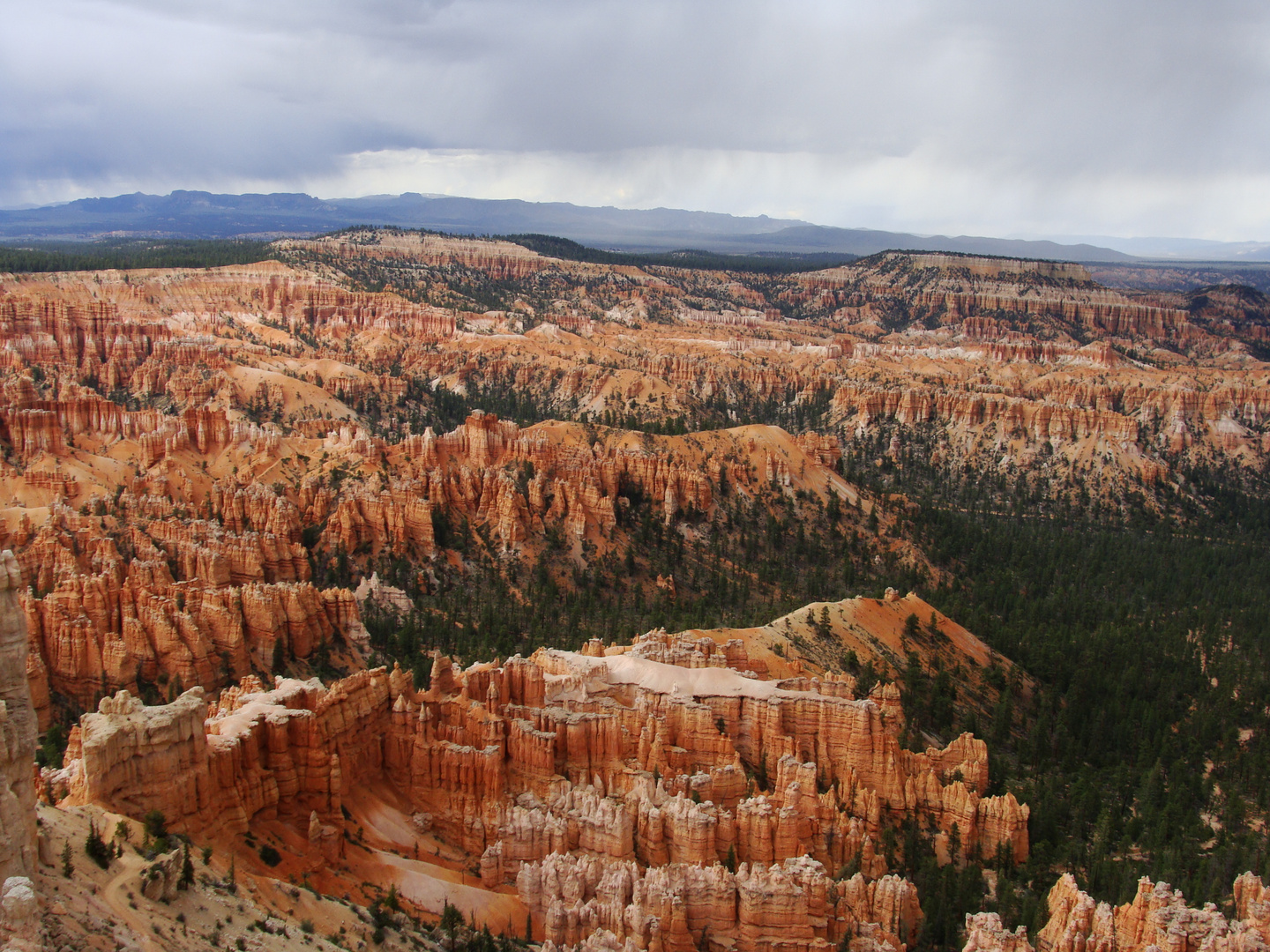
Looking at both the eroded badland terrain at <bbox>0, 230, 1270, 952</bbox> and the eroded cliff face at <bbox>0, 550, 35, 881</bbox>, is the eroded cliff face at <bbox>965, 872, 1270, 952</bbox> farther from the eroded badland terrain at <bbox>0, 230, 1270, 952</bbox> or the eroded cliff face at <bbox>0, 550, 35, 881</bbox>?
the eroded cliff face at <bbox>0, 550, 35, 881</bbox>

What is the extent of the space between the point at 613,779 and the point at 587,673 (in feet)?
21.8

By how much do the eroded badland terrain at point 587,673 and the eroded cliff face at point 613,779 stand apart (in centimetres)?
15

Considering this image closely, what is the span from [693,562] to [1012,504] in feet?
181

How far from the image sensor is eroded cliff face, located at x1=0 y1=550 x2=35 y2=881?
18438 mm

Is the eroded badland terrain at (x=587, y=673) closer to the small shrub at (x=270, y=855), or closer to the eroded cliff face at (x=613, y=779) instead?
the eroded cliff face at (x=613, y=779)

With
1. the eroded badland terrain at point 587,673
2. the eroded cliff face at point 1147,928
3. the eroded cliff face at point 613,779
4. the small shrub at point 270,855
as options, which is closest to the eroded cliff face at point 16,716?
the eroded badland terrain at point 587,673

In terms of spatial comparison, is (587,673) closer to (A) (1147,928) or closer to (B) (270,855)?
(B) (270,855)

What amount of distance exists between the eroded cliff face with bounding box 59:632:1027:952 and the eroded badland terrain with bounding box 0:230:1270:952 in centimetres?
15

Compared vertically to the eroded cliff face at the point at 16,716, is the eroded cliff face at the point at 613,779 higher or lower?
lower

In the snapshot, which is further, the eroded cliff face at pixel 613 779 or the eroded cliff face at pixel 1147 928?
the eroded cliff face at pixel 613 779

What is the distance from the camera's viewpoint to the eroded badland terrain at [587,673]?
26922mm

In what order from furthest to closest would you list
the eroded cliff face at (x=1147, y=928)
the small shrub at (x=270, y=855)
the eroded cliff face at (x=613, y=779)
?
the eroded cliff face at (x=613, y=779), the small shrub at (x=270, y=855), the eroded cliff face at (x=1147, y=928)

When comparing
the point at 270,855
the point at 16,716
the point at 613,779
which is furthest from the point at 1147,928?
the point at 16,716

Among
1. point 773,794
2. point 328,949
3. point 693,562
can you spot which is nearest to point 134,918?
point 328,949
